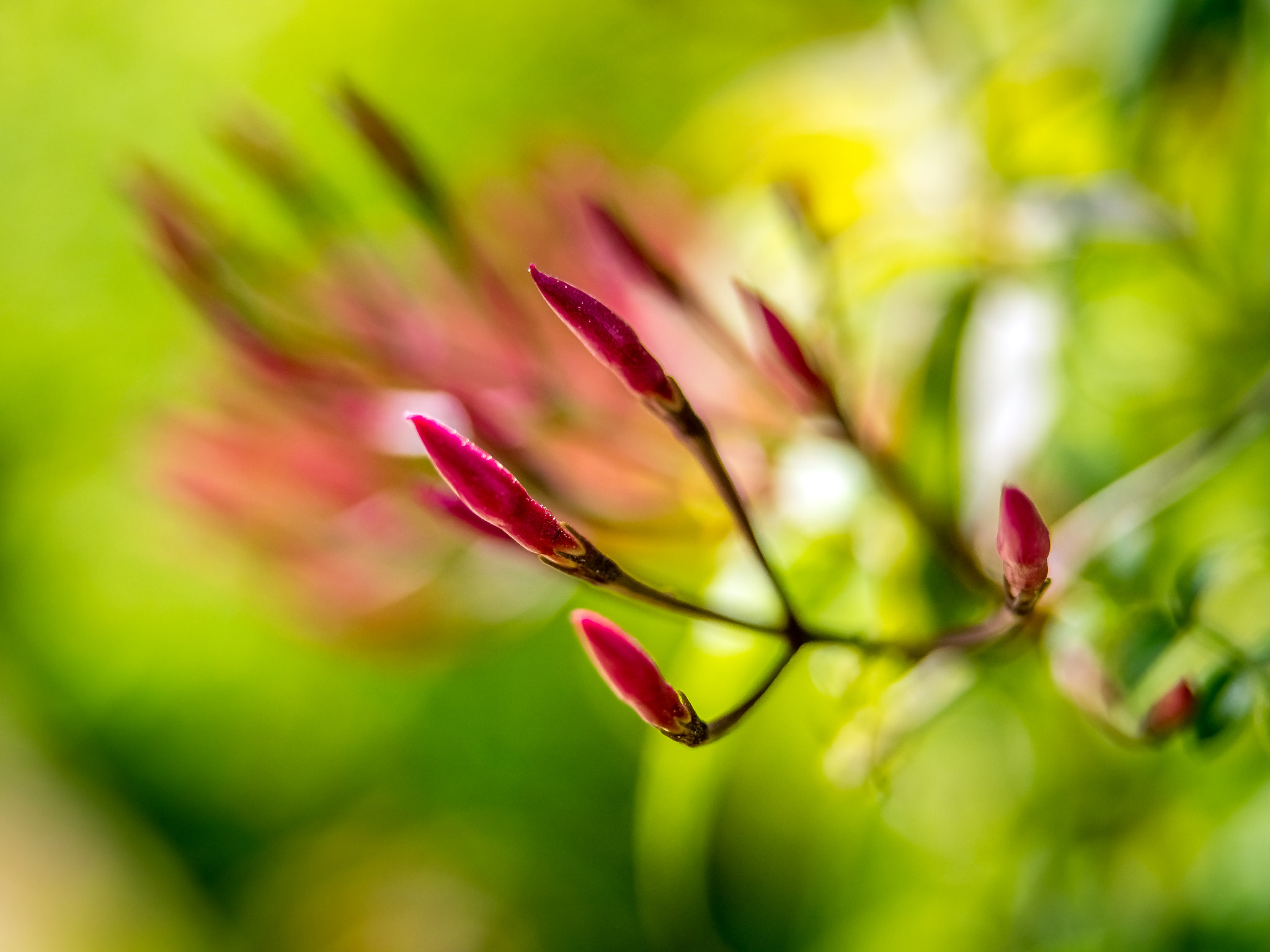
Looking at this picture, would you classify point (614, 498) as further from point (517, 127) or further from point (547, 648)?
point (517, 127)

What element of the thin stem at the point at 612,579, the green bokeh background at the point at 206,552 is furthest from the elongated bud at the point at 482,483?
the green bokeh background at the point at 206,552

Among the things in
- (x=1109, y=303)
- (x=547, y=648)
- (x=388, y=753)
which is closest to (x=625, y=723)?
(x=547, y=648)

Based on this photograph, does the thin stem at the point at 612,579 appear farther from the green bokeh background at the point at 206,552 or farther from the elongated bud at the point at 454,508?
the green bokeh background at the point at 206,552

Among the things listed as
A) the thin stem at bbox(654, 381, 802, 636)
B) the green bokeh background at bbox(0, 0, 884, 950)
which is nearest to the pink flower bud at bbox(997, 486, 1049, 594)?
the thin stem at bbox(654, 381, 802, 636)

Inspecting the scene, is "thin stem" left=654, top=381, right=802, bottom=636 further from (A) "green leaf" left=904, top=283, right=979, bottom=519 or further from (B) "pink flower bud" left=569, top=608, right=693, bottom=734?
(A) "green leaf" left=904, top=283, right=979, bottom=519

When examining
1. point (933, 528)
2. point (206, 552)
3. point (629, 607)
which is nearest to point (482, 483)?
point (933, 528)

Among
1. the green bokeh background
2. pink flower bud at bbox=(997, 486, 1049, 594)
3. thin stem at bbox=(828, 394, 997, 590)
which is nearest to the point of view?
pink flower bud at bbox=(997, 486, 1049, 594)

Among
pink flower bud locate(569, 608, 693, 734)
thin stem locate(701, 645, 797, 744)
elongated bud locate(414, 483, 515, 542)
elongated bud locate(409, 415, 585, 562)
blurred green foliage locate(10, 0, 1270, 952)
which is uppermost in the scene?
elongated bud locate(409, 415, 585, 562)
